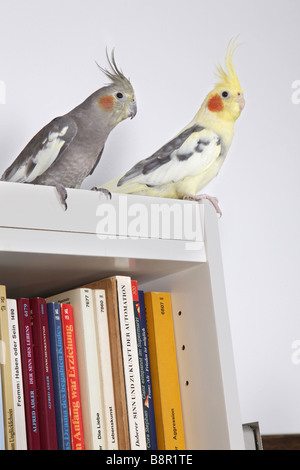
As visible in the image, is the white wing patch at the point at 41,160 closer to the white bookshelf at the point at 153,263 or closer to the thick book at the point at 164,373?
the white bookshelf at the point at 153,263

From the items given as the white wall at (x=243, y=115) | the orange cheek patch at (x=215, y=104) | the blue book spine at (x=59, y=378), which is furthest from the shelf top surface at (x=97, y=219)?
the white wall at (x=243, y=115)

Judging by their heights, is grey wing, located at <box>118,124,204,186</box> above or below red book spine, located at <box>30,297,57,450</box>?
above

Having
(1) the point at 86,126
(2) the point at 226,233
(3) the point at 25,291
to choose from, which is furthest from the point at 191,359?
(2) the point at 226,233

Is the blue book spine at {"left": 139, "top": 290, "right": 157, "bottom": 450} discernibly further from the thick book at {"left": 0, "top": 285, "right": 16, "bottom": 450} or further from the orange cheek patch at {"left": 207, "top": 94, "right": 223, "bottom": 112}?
the orange cheek patch at {"left": 207, "top": 94, "right": 223, "bottom": 112}

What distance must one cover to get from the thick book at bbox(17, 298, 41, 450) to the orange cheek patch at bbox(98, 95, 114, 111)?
0.34 m

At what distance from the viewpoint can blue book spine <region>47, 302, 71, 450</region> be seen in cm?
76

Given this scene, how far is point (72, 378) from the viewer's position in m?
0.79

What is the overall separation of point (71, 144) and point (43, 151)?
0.04 metres

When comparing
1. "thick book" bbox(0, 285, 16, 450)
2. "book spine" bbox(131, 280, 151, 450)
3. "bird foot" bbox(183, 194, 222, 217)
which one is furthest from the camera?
"bird foot" bbox(183, 194, 222, 217)

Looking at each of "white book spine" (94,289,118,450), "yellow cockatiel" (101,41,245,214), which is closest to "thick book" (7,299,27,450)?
"white book spine" (94,289,118,450)

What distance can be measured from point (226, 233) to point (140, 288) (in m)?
0.39

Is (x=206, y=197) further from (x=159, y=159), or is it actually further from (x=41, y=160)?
(x=41, y=160)

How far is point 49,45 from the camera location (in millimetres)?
1198

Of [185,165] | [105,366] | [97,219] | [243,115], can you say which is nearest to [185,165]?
[185,165]
